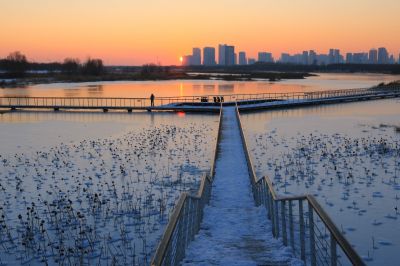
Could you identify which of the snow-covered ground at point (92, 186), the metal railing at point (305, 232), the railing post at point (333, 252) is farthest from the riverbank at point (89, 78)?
the railing post at point (333, 252)

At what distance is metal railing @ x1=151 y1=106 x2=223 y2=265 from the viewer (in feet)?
13.9

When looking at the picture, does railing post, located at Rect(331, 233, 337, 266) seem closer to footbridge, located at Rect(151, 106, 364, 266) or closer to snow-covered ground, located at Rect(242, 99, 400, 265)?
footbridge, located at Rect(151, 106, 364, 266)

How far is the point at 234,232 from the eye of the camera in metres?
8.02

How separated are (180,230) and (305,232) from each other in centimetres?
398

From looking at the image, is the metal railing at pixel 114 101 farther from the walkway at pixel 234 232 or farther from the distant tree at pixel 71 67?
the distant tree at pixel 71 67

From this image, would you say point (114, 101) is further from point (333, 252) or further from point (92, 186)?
point (333, 252)

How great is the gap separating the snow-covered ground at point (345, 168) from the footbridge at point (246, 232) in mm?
980

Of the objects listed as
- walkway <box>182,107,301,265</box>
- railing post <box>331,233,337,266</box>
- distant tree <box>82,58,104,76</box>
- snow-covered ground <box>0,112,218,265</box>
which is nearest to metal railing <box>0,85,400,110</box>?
snow-covered ground <box>0,112,218,265</box>

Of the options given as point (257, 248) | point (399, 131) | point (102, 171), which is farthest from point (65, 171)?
point (399, 131)

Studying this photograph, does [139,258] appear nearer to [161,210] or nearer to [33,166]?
[161,210]

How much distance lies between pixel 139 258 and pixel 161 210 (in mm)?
2734

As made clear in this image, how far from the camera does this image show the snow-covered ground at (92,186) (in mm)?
8953

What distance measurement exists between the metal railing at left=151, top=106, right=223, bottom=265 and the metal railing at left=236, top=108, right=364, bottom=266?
1.34 metres

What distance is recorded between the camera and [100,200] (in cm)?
1213
